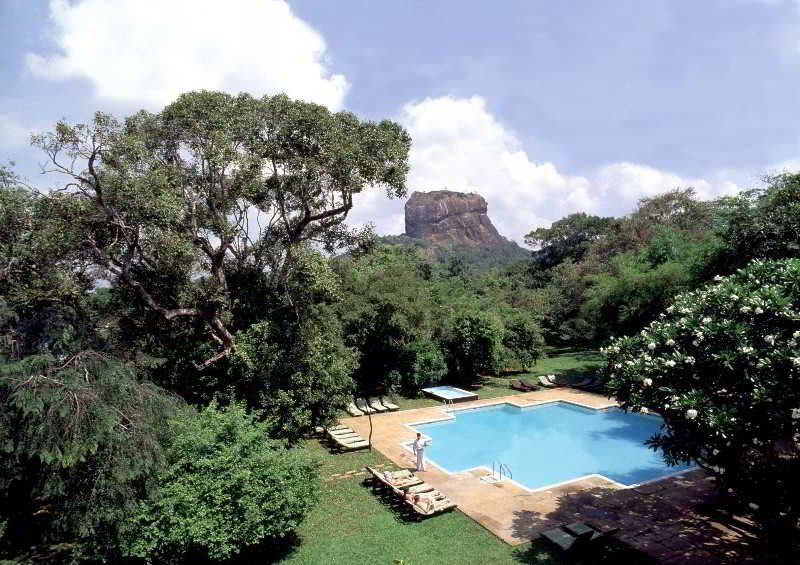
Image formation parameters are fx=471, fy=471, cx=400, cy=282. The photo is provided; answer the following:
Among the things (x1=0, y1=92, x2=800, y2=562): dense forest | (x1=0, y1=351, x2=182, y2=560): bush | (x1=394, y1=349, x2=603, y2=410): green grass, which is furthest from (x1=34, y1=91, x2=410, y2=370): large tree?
(x1=394, y1=349, x2=603, y2=410): green grass

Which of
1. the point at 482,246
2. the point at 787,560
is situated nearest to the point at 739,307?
the point at 787,560

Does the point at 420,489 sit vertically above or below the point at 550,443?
above

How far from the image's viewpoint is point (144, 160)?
10391 mm

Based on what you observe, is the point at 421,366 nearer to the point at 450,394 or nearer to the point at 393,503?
the point at 450,394

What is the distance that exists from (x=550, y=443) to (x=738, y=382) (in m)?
11.1

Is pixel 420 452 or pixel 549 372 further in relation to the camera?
pixel 549 372

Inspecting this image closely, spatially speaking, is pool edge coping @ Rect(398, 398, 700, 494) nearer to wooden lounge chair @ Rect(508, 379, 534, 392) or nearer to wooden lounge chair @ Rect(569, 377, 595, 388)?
wooden lounge chair @ Rect(508, 379, 534, 392)

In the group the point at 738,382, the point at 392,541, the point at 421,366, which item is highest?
the point at 738,382

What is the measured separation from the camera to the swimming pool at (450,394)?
1912cm

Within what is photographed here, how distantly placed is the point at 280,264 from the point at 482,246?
11583 cm

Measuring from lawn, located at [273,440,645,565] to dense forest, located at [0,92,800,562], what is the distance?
0.86 meters

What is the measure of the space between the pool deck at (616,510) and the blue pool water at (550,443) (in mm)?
1303

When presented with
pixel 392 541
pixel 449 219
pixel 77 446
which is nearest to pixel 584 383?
pixel 392 541

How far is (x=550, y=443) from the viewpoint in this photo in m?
16.0
